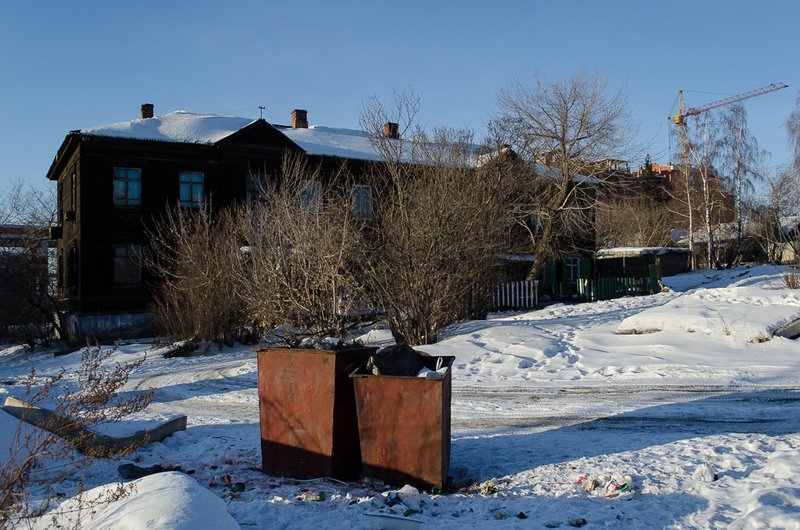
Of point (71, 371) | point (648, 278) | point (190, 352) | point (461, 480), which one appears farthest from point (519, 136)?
point (461, 480)

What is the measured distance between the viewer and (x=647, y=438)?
6.82 meters

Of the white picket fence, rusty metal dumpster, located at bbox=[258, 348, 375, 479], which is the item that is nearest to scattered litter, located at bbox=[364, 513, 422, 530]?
rusty metal dumpster, located at bbox=[258, 348, 375, 479]

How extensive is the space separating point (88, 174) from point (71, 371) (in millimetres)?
11014

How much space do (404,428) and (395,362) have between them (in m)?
0.64

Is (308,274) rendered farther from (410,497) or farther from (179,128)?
(179,128)

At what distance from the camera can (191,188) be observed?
2825cm

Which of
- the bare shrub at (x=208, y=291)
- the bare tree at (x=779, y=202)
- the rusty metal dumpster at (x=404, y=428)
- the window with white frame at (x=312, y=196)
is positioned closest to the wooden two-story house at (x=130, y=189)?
the window with white frame at (x=312, y=196)

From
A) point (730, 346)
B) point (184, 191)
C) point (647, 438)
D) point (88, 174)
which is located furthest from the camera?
point (184, 191)

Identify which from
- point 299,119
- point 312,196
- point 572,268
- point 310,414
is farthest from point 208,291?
point 572,268

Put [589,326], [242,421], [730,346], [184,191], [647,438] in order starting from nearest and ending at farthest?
[647,438] → [242,421] → [730,346] → [589,326] → [184,191]

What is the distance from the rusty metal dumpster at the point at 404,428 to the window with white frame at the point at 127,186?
958 inches

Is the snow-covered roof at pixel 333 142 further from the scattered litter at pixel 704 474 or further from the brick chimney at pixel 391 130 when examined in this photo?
the scattered litter at pixel 704 474

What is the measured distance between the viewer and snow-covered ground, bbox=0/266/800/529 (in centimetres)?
466

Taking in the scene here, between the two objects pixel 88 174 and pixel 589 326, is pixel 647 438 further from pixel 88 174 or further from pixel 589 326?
pixel 88 174
